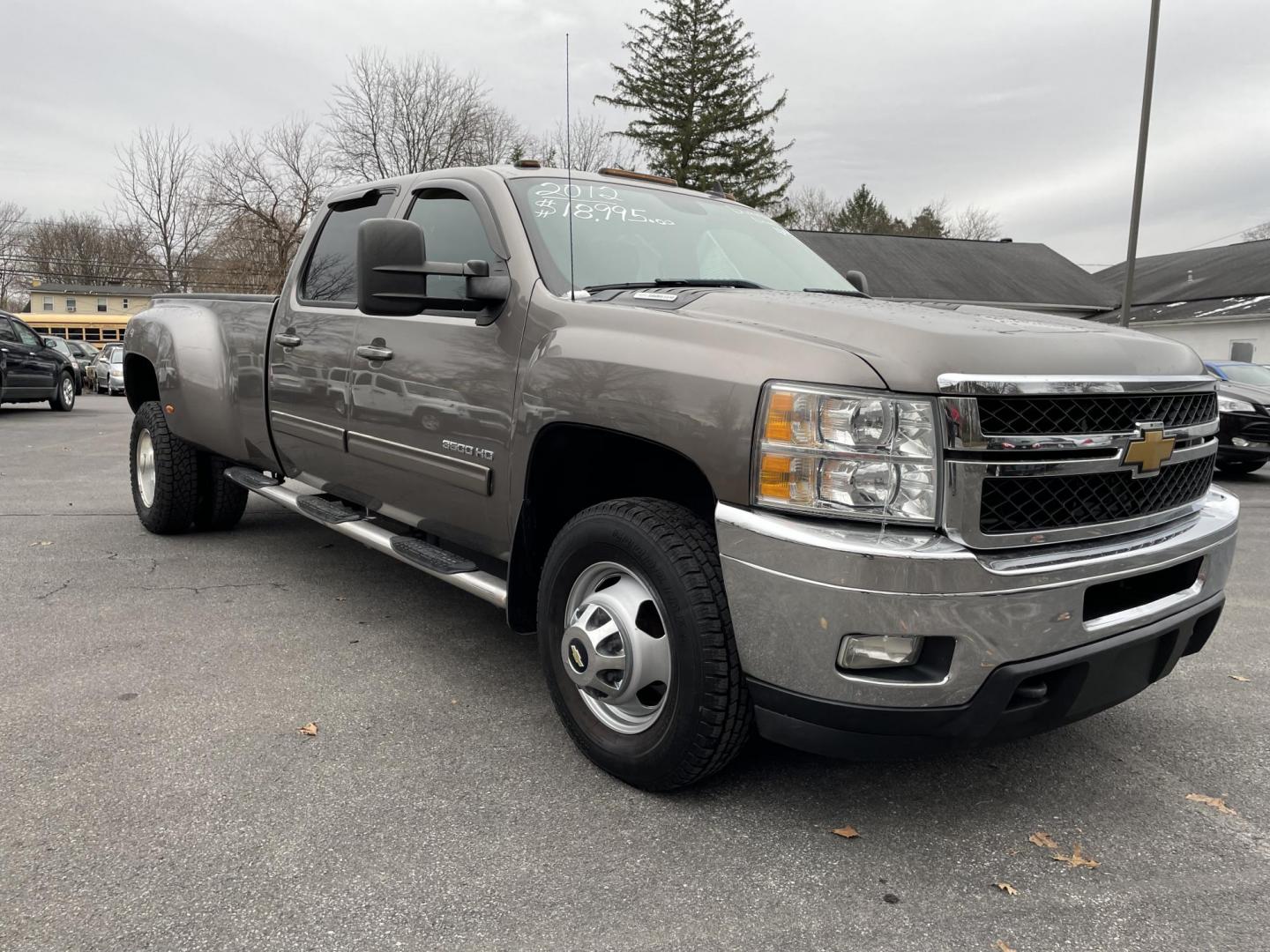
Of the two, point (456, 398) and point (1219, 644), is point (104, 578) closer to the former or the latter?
point (456, 398)

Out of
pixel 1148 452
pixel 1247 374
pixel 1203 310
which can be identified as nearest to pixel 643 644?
pixel 1148 452

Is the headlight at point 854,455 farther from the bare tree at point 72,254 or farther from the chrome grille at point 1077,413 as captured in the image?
the bare tree at point 72,254

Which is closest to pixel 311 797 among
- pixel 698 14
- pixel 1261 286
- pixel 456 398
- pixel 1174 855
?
pixel 456 398

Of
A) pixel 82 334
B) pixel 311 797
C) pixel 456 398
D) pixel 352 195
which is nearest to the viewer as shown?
pixel 311 797

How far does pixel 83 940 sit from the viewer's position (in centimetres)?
203

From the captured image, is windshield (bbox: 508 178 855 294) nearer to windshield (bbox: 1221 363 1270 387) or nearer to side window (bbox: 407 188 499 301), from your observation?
side window (bbox: 407 188 499 301)

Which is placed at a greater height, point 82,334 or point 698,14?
point 698,14

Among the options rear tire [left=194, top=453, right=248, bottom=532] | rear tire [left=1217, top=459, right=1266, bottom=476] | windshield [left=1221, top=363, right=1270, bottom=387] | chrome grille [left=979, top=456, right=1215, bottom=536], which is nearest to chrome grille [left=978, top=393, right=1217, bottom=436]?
chrome grille [left=979, top=456, right=1215, bottom=536]

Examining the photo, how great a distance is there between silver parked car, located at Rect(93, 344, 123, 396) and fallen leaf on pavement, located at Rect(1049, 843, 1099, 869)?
2847 cm

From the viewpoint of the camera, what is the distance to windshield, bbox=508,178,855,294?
3324 mm

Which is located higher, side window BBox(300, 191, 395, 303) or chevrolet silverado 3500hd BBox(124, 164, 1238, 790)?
side window BBox(300, 191, 395, 303)

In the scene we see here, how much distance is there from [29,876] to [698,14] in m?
40.7

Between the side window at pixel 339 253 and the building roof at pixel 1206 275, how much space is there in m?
31.5

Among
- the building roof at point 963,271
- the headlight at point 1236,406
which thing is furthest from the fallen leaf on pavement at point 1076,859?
the building roof at point 963,271
